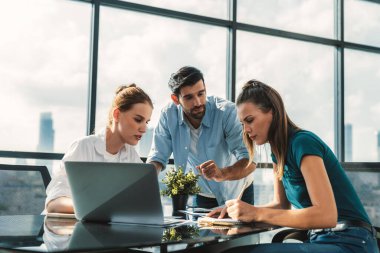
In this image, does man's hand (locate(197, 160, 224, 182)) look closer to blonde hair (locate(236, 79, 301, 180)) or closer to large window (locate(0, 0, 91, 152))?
blonde hair (locate(236, 79, 301, 180))

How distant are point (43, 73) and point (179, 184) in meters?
2.14

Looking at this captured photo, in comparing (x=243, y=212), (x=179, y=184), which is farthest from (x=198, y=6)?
(x=243, y=212)

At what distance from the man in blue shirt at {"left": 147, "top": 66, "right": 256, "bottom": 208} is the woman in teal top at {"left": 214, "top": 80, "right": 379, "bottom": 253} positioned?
33.1 inches

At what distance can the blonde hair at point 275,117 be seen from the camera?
1.77 meters

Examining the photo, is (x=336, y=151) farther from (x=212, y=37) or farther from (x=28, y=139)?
(x=28, y=139)

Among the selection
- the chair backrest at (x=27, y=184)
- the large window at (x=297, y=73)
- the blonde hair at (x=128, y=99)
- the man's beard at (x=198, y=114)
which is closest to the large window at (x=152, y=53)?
the large window at (x=297, y=73)

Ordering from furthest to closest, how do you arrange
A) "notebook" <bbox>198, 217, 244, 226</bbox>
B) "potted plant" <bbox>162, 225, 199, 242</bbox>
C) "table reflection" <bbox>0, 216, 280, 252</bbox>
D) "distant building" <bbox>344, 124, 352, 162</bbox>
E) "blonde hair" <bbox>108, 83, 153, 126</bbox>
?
"distant building" <bbox>344, 124, 352, 162</bbox>, "blonde hair" <bbox>108, 83, 153, 126</bbox>, "notebook" <bbox>198, 217, 244, 226</bbox>, "potted plant" <bbox>162, 225, 199, 242</bbox>, "table reflection" <bbox>0, 216, 280, 252</bbox>

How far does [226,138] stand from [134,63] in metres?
1.46

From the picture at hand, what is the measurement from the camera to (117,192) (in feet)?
5.03

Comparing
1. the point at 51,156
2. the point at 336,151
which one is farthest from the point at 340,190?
the point at 336,151

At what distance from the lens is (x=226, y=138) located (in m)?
2.88

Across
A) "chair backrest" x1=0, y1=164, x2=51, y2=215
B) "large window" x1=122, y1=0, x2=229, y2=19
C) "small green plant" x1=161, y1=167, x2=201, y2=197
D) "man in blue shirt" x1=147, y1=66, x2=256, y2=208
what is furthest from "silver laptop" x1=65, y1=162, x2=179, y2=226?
"large window" x1=122, y1=0, x2=229, y2=19

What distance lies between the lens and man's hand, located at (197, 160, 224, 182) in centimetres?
217

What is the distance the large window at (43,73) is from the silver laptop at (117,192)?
2076 millimetres
